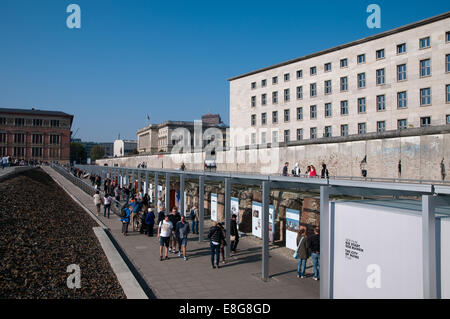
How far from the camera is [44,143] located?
9700 centimetres

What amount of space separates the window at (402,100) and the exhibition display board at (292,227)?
2655 centimetres

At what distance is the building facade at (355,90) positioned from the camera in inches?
1137

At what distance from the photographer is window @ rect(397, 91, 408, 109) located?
31.2m

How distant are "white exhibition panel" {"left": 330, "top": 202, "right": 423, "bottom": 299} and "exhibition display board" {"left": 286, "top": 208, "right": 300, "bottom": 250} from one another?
11.4 ft

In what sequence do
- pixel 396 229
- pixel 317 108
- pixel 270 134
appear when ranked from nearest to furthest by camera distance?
pixel 396 229 < pixel 317 108 < pixel 270 134

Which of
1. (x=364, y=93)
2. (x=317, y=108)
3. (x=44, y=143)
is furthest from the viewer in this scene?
(x=44, y=143)

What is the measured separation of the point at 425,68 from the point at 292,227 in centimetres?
2691

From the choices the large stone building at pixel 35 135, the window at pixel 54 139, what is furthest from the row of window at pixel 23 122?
the window at pixel 54 139

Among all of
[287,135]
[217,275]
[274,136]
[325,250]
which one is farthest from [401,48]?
[325,250]

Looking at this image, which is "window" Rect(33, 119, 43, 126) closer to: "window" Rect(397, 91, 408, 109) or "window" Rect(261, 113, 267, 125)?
"window" Rect(261, 113, 267, 125)

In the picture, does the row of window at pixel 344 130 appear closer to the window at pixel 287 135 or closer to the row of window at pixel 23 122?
the window at pixel 287 135

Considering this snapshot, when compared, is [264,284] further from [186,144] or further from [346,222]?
[186,144]
